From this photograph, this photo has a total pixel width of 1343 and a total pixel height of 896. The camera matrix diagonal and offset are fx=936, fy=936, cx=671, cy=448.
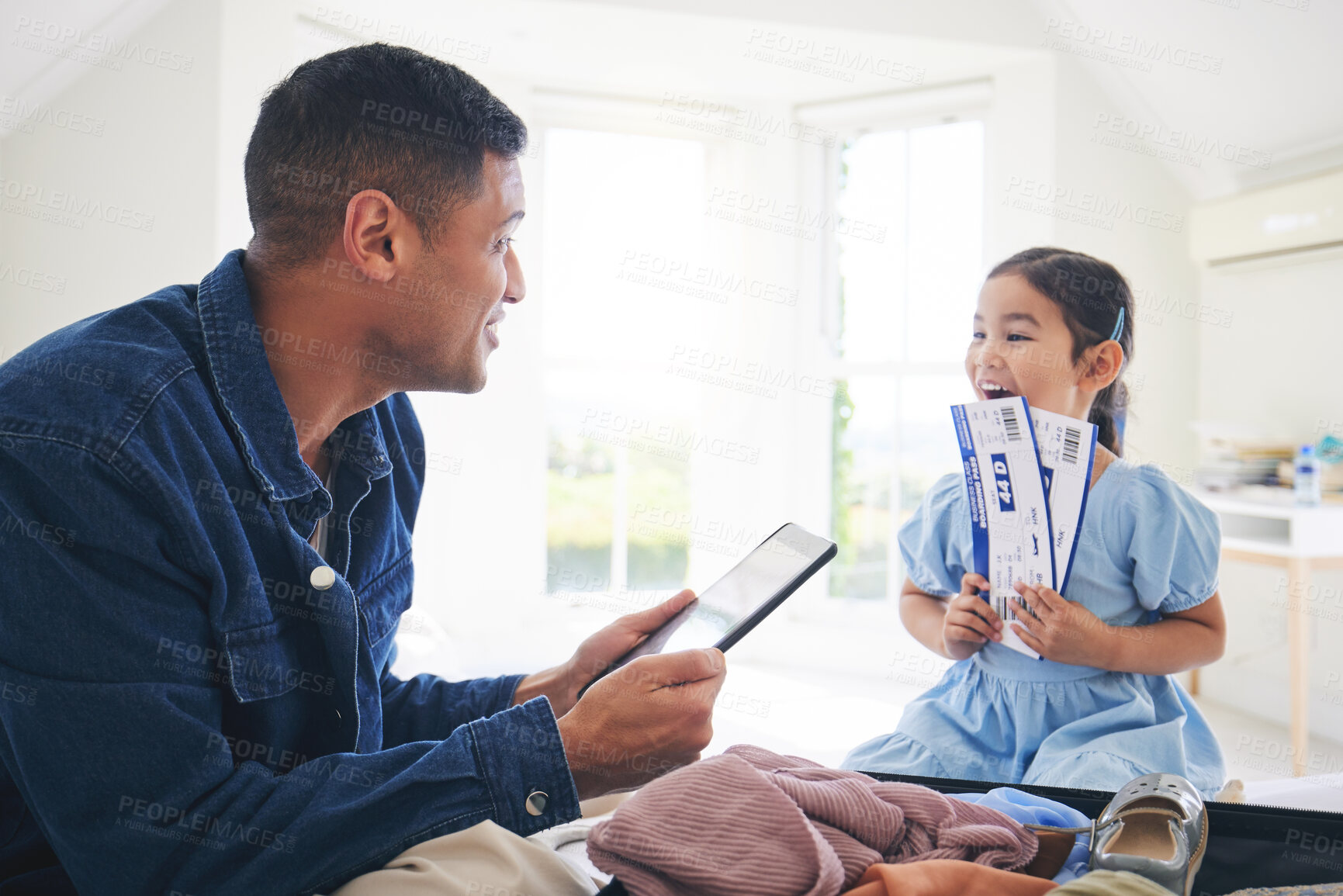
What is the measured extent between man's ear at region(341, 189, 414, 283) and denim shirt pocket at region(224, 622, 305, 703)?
43 cm

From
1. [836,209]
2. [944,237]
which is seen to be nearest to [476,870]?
[944,237]

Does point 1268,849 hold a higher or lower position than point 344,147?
lower

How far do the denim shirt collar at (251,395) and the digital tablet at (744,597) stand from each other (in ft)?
1.30

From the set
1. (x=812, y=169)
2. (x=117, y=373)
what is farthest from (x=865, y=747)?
(x=812, y=169)

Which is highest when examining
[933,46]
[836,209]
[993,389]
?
[933,46]

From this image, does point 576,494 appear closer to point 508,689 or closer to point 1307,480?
point 1307,480

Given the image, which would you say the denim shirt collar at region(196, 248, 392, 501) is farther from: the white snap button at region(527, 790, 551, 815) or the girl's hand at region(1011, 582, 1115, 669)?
the girl's hand at region(1011, 582, 1115, 669)

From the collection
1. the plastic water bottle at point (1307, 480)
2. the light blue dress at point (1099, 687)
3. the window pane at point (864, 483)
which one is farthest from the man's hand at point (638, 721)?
the window pane at point (864, 483)

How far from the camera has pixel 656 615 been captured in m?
1.21

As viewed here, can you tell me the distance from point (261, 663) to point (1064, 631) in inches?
39.5

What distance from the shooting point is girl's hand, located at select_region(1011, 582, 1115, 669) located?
4.18 feet

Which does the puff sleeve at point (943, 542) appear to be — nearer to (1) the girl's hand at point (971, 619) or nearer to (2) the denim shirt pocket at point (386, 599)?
(1) the girl's hand at point (971, 619)

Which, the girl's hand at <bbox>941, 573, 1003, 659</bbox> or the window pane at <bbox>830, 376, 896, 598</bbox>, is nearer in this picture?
the girl's hand at <bbox>941, 573, 1003, 659</bbox>

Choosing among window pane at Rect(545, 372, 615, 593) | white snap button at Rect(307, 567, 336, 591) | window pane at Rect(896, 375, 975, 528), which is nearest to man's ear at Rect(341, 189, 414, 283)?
white snap button at Rect(307, 567, 336, 591)
